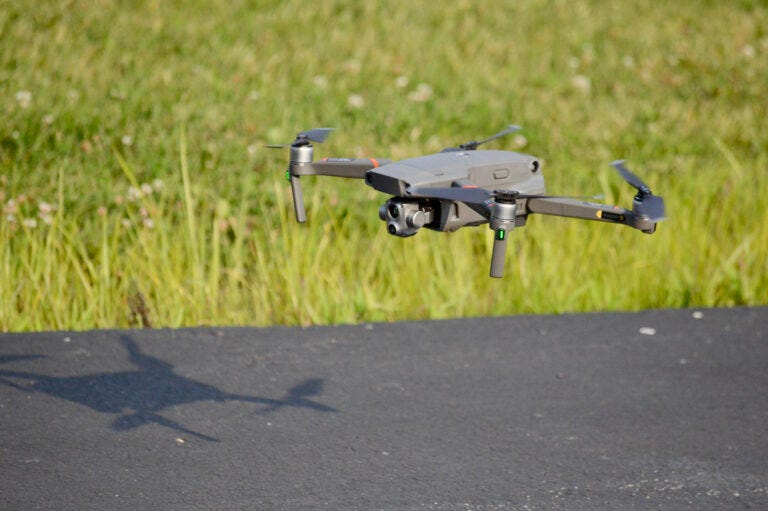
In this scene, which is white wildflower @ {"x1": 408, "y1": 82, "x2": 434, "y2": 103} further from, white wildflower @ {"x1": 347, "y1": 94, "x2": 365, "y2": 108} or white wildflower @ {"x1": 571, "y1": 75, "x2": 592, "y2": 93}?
white wildflower @ {"x1": 571, "y1": 75, "x2": 592, "y2": 93}

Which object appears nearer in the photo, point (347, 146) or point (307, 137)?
point (307, 137)

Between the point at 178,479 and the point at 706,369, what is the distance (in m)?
3.45

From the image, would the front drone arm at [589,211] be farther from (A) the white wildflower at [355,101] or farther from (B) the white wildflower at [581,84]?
(B) the white wildflower at [581,84]

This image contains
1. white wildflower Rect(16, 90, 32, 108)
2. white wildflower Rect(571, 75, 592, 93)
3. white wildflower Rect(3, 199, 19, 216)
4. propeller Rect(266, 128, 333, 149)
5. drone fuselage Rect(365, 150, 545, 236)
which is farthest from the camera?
white wildflower Rect(571, 75, 592, 93)

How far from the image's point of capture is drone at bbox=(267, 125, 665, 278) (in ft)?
7.07

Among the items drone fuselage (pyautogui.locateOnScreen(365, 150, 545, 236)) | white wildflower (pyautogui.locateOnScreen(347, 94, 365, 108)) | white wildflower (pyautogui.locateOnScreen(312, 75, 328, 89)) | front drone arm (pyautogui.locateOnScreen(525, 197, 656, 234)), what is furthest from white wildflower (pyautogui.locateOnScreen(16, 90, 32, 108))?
front drone arm (pyautogui.locateOnScreen(525, 197, 656, 234))

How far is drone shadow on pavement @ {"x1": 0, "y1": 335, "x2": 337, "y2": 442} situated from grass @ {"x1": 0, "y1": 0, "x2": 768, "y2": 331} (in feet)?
3.17

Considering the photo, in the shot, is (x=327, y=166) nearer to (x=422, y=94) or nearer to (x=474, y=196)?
(x=474, y=196)

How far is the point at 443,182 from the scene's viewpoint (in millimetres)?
2246

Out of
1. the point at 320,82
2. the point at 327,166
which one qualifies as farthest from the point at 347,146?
the point at 327,166

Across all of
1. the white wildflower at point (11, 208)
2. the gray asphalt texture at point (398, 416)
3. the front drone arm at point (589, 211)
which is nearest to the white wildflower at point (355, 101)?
the white wildflower at point (11, 208)

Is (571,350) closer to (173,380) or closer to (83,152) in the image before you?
(173,380)

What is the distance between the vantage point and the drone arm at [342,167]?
95.3 inches

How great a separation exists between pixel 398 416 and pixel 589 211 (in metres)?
3.44
